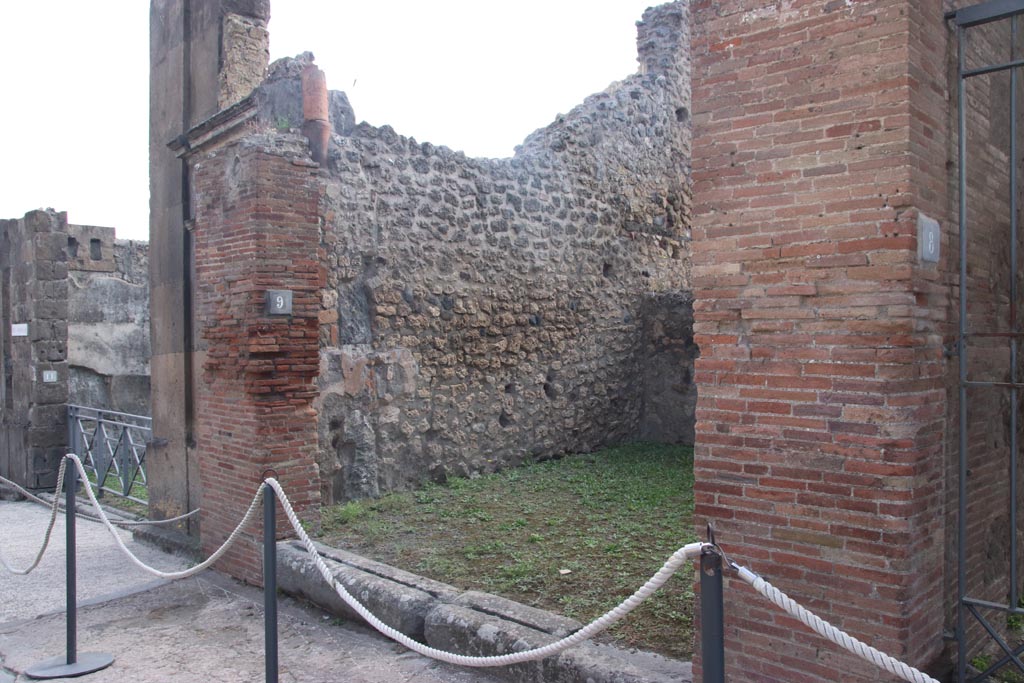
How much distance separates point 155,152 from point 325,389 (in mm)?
3043

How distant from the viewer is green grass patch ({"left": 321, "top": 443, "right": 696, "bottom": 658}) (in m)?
4.66

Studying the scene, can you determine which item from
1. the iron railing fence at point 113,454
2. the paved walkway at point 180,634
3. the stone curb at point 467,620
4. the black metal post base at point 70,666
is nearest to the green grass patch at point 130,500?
the iron railing fence at point 113,454

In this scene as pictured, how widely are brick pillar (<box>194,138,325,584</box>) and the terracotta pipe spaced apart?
3.81ft

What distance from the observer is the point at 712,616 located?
2.23 m

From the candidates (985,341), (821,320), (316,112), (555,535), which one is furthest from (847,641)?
(316,112)

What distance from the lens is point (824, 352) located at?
3.18m

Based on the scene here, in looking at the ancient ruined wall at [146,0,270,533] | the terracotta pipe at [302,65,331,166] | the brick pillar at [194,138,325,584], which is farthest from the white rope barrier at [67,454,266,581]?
the terracotta pipe at [302,65,331,166]

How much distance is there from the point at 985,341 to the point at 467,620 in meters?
2.89

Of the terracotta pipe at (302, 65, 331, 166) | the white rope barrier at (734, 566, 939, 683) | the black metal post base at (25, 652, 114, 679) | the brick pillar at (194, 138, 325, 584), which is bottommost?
the black metal post base at (25, 652, 114, 679)

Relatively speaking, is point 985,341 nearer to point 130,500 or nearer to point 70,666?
point 70,666

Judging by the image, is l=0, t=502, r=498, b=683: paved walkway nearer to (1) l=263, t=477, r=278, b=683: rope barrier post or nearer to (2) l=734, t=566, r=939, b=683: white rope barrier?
(1) l=263, t=477, r=278, b=683: rope barrier post

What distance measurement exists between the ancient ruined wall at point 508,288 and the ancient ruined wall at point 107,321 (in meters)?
8.55

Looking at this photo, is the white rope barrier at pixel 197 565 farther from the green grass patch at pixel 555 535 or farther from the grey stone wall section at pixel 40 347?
the grey stone wall section at pixel 40 347

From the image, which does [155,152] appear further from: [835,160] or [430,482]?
[835,160]
